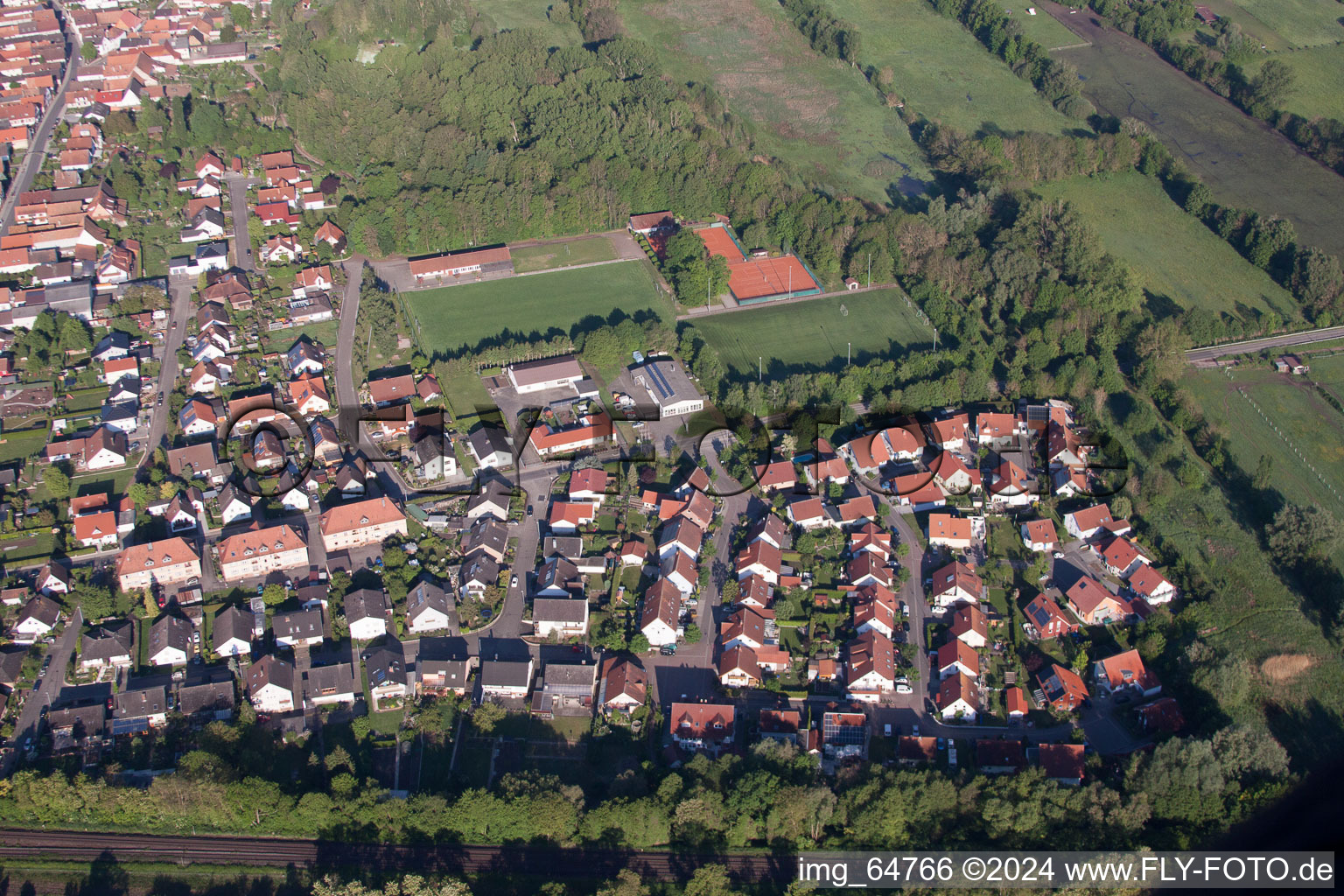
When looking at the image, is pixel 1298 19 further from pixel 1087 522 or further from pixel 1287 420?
pixel 1087 522

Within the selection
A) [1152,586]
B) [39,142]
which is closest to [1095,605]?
[1152,586]

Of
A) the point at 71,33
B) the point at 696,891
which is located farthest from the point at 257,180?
the point at 696,891

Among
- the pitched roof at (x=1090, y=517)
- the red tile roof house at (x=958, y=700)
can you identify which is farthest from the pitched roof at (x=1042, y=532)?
the red tile roof house at (x=958, y=700)

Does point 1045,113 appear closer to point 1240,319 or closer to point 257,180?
point 1240,319

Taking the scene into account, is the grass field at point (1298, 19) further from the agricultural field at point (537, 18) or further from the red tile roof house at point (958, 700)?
the red tile roof house at point (958, 700)

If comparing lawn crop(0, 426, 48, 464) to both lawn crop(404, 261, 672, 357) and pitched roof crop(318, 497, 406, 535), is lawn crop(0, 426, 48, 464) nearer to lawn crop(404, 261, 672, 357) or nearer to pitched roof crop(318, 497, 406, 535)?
pitched roof crop(318, 497, 406, 535)

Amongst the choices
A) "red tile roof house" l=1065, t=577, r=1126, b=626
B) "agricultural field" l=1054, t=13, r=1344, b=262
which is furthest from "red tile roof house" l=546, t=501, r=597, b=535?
"agricultural field" l=1054, t=13, r=1344, b=262
